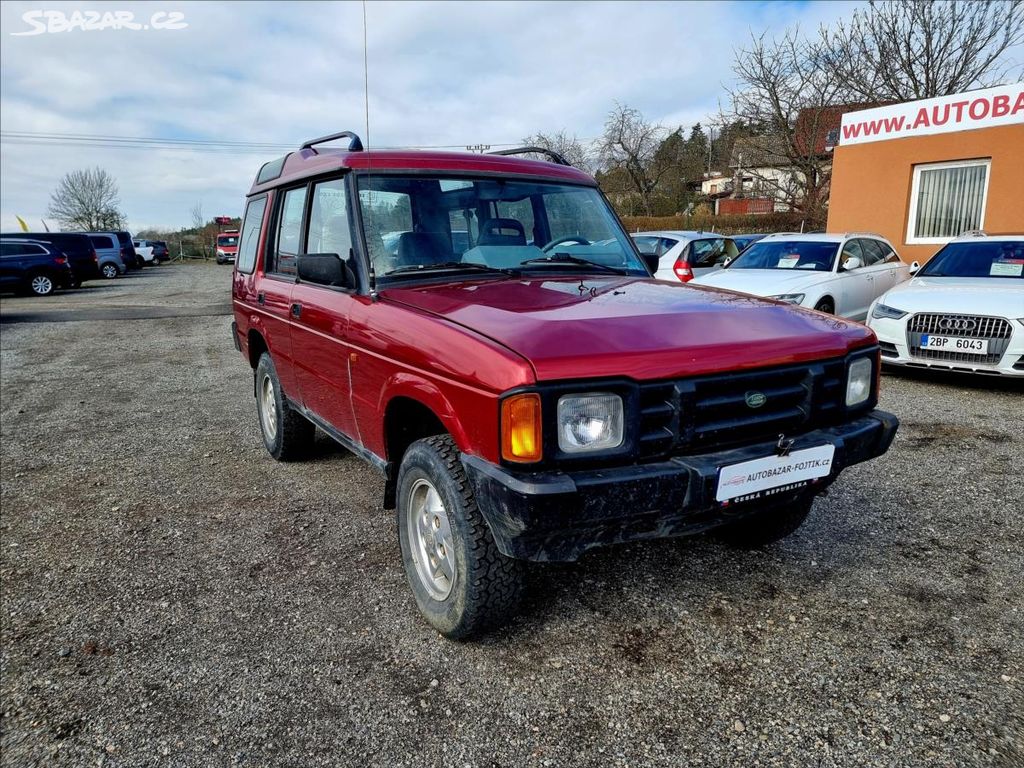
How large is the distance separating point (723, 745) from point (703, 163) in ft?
188

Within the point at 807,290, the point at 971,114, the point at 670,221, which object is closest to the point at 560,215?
the point at 807,290

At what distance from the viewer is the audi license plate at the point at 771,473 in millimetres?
2320

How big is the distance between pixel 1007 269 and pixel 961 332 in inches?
56.5

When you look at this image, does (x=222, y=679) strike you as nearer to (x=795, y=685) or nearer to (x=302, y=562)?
(x=302, y=562)

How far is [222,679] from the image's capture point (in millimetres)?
2520

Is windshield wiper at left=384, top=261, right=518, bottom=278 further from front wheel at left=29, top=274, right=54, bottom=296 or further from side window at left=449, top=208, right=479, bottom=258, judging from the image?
front wheel at left=29, top=274, right=54, bottom=296

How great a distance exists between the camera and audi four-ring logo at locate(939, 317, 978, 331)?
6309 millimetres

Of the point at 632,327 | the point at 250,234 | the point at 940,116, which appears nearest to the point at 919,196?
the point at 940,116

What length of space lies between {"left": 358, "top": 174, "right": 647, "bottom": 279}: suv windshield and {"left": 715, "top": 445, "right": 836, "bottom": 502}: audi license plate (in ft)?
4.81

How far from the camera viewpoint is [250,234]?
5.05 m

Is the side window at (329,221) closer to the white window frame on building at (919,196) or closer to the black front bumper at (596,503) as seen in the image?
the black front bumper at (596,503)

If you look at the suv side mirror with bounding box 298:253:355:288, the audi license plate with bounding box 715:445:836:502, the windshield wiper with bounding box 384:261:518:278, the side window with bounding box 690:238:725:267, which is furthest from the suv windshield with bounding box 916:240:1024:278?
the suv side mirror with bounding box 298:253:355:288

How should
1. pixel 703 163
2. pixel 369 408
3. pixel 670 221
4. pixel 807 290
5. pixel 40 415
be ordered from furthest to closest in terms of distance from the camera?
pixel 703 163, pixel 670 221, pixel 807 290, pixel 40 415, pixel 369 408

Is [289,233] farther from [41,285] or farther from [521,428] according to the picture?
[41,285]
